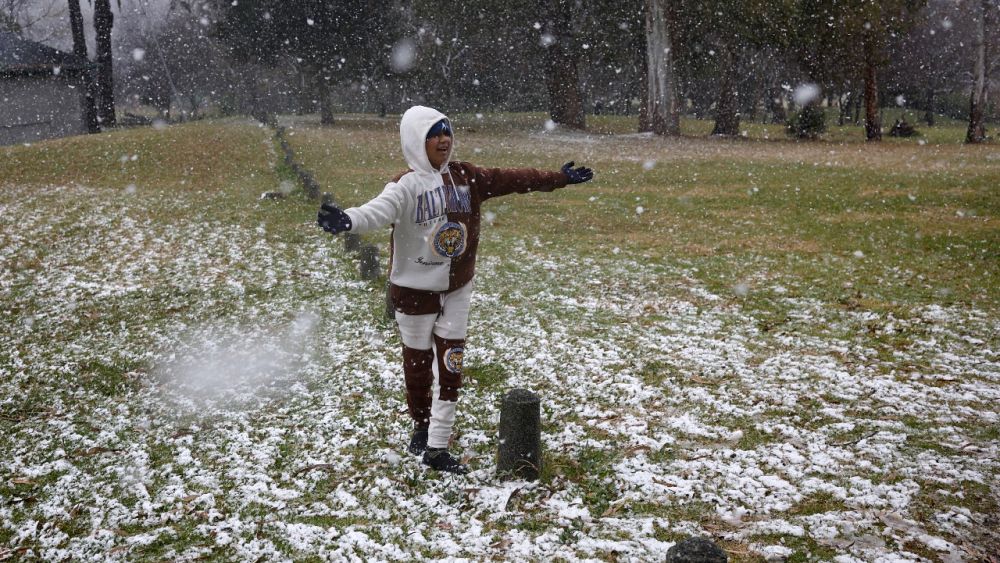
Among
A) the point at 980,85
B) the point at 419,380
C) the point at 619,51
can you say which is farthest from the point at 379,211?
the point at 619,51

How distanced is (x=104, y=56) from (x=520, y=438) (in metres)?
39.6

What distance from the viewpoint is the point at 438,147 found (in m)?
4.32

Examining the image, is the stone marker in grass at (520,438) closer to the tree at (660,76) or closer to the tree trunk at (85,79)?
the tree at (660,76)

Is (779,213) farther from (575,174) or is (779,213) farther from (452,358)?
(452,358)

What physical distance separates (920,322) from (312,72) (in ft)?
127

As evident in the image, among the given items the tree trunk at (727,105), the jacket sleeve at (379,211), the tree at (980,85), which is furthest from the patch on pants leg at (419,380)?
the tree trunk at (727,105)

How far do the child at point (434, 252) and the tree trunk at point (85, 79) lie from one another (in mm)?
34420

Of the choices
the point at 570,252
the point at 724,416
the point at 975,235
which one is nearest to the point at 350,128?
the point at 570,252

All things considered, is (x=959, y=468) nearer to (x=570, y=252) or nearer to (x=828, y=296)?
(x=828, y=296)

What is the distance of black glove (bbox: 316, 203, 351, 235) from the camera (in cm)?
372

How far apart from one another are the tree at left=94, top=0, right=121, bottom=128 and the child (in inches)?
1425

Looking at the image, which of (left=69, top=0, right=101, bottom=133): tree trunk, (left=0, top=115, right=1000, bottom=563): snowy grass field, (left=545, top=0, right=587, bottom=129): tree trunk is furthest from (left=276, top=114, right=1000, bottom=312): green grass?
(left=69, top=0, right=101, bottom=133): tree trunk

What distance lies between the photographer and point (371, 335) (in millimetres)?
7633

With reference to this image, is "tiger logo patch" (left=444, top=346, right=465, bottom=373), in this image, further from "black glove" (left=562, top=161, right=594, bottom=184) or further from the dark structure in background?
the dark structure in background
